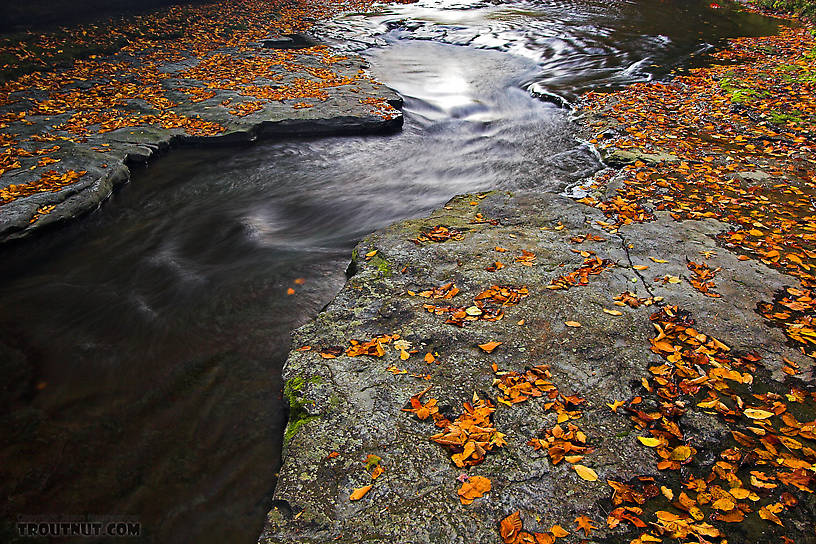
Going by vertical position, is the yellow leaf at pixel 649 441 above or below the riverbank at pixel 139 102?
below

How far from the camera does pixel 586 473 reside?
2.48 meters

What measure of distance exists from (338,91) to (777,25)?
16098 mm

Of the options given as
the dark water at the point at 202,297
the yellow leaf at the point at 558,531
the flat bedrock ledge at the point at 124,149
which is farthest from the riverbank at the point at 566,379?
the flat bedrock ledge at the point at 124,149

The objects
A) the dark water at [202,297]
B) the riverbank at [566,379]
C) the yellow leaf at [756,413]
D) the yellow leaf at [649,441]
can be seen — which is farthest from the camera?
the dark water at [202,297]

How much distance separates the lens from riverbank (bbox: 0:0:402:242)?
5973 mm

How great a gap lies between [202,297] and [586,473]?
12.7 feet

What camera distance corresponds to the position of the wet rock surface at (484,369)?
2371 millimetres

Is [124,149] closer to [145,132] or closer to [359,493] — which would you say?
[145,132]

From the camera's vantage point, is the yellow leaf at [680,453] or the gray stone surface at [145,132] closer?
the yellow leaf at [680,453]

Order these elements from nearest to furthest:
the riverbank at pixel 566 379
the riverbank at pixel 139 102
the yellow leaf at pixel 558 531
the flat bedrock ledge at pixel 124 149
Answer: the yellow leaf at pixel 558 531 < the riverbank at pixel 566 379 < the flat bedrock ledge at pixel 124 149 < the riverbank at pixel 139 102

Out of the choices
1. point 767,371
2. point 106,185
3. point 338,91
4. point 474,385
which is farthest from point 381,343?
point 338,91

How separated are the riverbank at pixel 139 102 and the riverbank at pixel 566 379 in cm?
400

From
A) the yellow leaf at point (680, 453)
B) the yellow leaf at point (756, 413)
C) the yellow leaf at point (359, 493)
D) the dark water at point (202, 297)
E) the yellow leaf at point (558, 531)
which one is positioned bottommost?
the dark water at point (202, 297)

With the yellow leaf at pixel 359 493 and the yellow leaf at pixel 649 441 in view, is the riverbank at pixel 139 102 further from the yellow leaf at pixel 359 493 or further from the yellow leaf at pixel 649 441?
the yellow leaf at pixel 649 441
